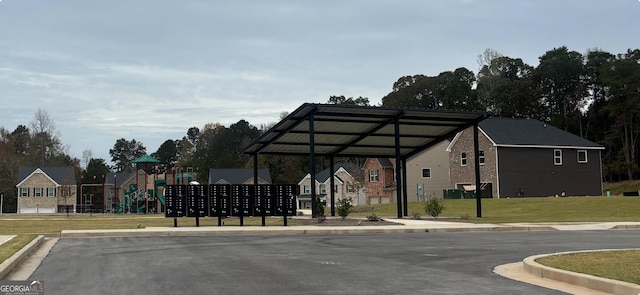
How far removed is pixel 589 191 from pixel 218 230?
44722 mm

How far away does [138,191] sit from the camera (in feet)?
223

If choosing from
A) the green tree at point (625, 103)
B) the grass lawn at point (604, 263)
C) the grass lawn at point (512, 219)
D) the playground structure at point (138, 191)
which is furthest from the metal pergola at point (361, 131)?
the green tree at point (625, 103)

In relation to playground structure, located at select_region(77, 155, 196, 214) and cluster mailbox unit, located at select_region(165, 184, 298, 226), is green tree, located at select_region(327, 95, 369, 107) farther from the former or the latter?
cluster mailbox unit, located at select_region(165, 184, 298, 226)

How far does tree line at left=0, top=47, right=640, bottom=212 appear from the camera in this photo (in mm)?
78312

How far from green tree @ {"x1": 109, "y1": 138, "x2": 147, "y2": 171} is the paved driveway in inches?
5923

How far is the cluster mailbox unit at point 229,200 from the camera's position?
27797 mm

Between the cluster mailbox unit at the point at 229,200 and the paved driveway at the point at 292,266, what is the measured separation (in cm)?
828

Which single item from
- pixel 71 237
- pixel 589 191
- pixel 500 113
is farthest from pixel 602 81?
pixel 71 237

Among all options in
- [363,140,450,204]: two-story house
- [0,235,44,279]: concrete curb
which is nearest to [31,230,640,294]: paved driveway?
[0,235,44,279]: concrete curb

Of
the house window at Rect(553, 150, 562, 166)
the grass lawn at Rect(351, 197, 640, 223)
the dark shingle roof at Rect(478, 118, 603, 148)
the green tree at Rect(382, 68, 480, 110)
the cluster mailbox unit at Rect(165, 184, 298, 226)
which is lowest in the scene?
the grass lawn at Rect(351, 197, 640, 223)

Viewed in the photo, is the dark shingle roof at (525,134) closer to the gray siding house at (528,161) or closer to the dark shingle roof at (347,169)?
the gray siding house at (528,161)

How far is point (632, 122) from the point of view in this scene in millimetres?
79625

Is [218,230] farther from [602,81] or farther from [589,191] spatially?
[602,81]

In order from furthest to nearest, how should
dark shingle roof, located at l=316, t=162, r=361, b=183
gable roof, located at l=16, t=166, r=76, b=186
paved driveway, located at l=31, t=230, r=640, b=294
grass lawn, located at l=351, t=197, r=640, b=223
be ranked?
gable roof, located at l=16, t=166, r=76, b=186 → dark shingle roof, located at l=316, t=162, r=361, b=183 → grass lawn, located at l=351, t=197, r=640, b=223 → paved driveway, located at l=31, t=230, r=640, b=294
